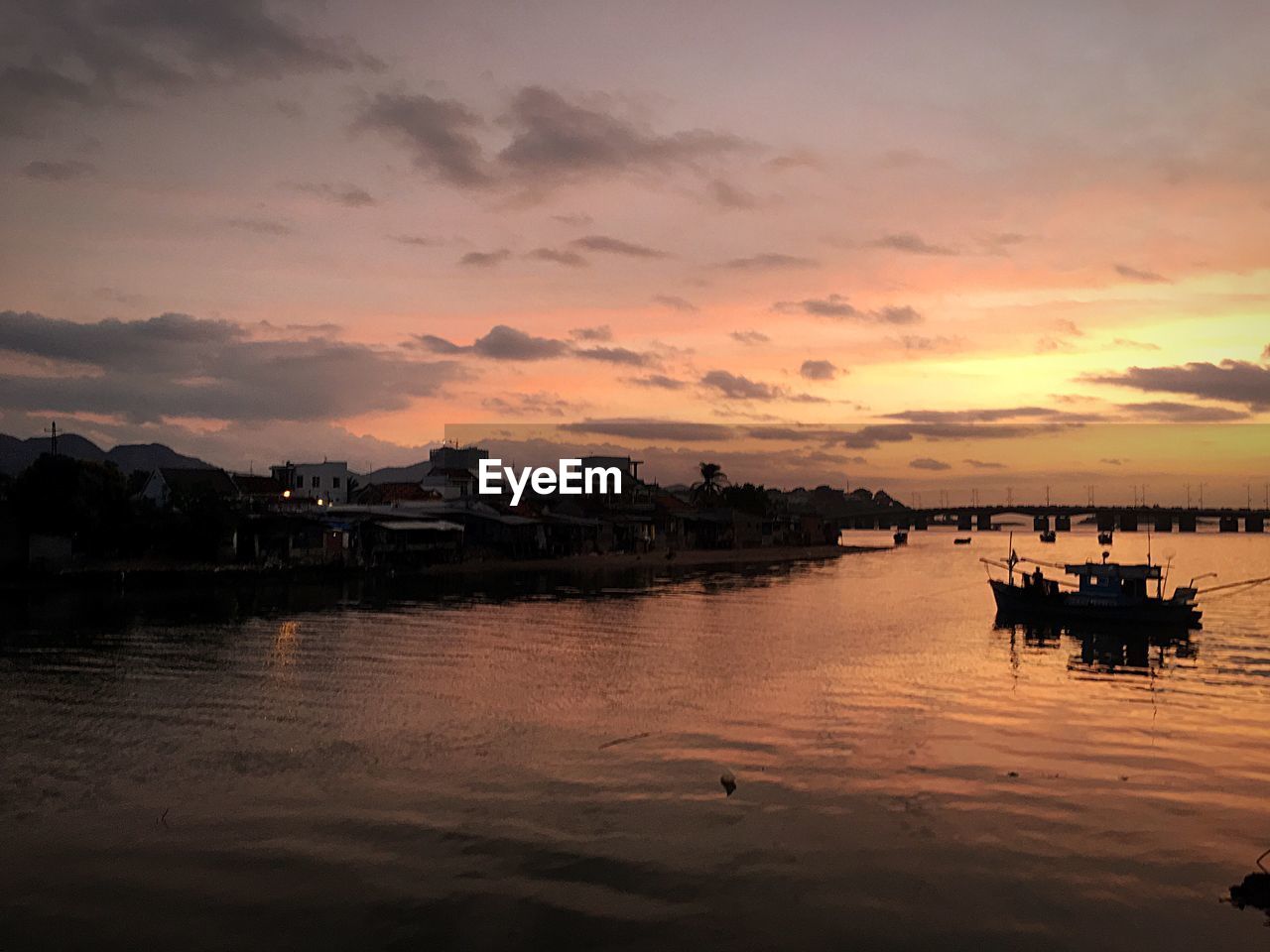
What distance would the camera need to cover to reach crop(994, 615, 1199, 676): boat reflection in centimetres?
3812

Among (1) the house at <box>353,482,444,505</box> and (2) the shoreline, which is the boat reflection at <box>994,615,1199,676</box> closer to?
(2) the shoreline

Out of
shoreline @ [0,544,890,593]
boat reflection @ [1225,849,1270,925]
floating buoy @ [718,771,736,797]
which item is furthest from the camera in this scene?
shoreline @ [0,544,890,593]

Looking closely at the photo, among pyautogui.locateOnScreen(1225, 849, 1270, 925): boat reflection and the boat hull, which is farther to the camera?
the boat hull

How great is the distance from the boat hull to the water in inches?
335

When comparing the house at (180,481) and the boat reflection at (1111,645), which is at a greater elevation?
the house at (180,481)

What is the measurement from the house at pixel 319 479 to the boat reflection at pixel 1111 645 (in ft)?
265

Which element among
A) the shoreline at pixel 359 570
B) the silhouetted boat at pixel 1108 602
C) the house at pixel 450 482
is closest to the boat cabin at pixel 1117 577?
the silhouetted boat at pixel 1108 602

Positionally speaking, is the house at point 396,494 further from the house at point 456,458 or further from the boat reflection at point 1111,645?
the boat reflection at point 1111,645

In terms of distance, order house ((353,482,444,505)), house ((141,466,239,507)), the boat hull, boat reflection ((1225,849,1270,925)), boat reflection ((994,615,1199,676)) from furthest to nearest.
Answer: house ((353,482,444,505)), house ((141,466,239,507)), the boat hull, boat reflection ((994,615,1199,676)), boat reflection ((1225,849,1270,925))

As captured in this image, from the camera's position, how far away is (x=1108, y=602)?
4978cm

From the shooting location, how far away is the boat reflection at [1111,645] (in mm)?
38125

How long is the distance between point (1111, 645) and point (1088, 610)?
18.8ft

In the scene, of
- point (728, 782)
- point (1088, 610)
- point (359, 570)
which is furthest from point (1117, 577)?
point (359, 570)

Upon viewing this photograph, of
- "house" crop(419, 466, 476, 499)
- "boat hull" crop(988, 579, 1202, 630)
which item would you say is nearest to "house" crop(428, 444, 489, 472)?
"house" crop(419, 466, 476, 499)
